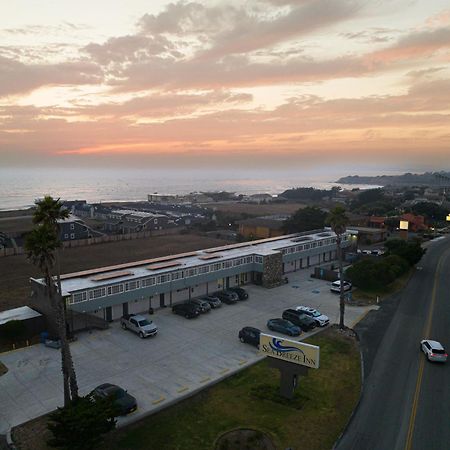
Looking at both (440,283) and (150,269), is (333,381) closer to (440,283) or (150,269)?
(150,269)

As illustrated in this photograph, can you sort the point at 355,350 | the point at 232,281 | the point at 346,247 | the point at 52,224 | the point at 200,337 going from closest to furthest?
1. the point at 52,224
2. the point at 355,350
3. the point at 200,337
4. the point at 232,281
5. the point at 346,247

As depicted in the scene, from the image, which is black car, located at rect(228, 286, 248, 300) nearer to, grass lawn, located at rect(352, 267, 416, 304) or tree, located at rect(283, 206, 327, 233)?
grass lawn, located at rect(352, 267, 416, 304)

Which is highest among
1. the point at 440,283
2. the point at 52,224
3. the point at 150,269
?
the point at 52,224

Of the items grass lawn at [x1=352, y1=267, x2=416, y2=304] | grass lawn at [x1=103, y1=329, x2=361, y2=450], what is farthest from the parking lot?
grass lawn at [x1=352, y1=267, x2=416, y2=304]

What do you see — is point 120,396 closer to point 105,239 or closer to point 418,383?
point 418,383

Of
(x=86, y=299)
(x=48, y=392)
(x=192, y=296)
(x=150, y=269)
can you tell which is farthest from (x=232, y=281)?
(x=48, y=392)

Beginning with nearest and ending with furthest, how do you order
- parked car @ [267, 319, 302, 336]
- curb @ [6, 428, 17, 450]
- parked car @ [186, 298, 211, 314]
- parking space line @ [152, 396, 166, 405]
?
curb @ [6, 428, 17, 450]
parking space line @ [152, 396, 166, 405]
parked car @ [267, 319, 302, 336]
parked car @ [186, 298, 211, 314]

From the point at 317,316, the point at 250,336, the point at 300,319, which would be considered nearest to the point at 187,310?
the point at 250,336
